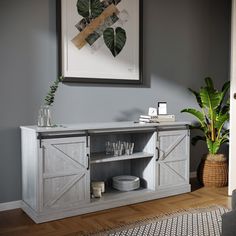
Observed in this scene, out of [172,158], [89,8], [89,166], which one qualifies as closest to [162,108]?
[172,158]

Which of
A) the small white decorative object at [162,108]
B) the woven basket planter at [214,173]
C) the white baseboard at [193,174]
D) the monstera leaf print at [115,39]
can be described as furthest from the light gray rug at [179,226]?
the monstera leaf print at [115,39]

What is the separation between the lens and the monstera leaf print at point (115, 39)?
11.0 feet

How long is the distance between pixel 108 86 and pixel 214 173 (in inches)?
58.8

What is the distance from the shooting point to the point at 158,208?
3.04 m

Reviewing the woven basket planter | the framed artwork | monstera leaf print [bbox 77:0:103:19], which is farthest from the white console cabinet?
monstera leaf print [bbox 77:0:103:19]

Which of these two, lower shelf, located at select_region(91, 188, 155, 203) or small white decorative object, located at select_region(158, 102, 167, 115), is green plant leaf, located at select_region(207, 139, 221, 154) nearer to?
small white decorative object, located at select_region(158, 102, 167, 115)

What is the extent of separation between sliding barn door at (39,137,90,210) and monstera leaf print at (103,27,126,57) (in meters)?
1.06

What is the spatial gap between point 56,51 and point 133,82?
898 millimetres

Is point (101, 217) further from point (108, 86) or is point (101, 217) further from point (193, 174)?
point (193, 174)

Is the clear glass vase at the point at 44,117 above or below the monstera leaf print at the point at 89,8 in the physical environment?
below

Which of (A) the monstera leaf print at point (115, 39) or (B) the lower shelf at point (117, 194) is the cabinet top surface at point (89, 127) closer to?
(B) the lower shelf at point (117, 194)

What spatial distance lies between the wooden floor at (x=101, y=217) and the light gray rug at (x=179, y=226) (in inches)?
5.0

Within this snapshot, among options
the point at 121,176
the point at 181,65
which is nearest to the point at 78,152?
the point at 121,176

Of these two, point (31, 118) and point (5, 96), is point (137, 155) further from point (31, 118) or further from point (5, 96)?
point (5, 96)
